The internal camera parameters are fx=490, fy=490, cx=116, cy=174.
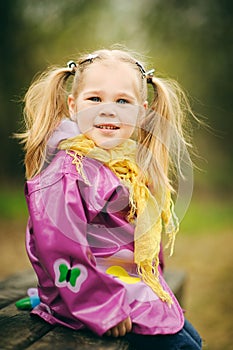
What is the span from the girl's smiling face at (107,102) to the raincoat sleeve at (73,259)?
21cm

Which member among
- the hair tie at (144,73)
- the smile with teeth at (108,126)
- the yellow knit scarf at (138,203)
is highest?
the hair tie at (144,73)

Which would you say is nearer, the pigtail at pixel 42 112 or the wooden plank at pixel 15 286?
the pigtail at pixel 42 112

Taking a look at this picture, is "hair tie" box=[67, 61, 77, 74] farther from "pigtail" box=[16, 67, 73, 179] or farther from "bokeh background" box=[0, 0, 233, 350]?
"bokeh background" box=[0, 0, 233, 350]

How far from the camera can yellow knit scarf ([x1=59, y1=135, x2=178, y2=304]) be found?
1428mm

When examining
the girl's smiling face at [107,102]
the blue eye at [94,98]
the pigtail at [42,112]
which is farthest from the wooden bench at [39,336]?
the blue eye at [94,98]

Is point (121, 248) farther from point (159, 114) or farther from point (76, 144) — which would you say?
point (159, 114)

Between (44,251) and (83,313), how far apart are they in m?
0.19

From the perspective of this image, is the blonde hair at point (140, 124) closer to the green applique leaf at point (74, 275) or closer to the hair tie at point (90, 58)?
the hair tie at point (90, 58)

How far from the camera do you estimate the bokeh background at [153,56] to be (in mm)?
5801

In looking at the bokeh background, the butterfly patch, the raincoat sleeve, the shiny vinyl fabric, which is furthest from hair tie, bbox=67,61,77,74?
→ the bokeh background

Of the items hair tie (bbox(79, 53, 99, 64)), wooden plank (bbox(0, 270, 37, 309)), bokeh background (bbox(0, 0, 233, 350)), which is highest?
bokeh background (bbox(0, 0, 233, 350))

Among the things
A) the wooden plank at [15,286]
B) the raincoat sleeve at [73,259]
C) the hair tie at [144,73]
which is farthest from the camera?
the wooden plank at [15,286]

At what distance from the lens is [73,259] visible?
1288mm

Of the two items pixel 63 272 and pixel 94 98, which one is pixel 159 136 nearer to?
pixel 94 98
